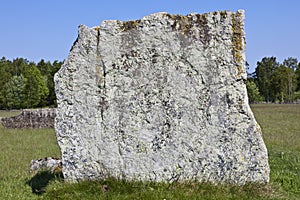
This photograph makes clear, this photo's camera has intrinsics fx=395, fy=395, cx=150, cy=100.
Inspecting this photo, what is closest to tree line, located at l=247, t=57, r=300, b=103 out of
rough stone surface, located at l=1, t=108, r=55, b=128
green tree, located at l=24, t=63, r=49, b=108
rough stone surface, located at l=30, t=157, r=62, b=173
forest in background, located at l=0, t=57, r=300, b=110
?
forest in background, located at l=0, t=57, r=300, b=110

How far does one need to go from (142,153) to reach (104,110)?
1.11 m

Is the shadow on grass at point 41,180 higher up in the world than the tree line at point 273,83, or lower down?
lower down

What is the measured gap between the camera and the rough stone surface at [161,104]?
741cm

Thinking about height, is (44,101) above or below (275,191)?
above

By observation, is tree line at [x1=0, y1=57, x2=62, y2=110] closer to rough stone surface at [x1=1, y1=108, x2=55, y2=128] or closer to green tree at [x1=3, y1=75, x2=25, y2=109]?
green tree at [x1=3, y1=75, x2=25, y2=109]

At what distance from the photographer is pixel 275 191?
7465 millimetres

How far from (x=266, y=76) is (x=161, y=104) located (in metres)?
106

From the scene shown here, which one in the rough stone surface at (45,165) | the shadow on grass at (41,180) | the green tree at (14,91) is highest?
the green tree at (14,91)

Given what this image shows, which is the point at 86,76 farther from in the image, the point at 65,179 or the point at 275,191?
the point at 275,191

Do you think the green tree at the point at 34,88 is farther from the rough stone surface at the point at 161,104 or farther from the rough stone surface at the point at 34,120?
the rough stone surface at the point at 161,104

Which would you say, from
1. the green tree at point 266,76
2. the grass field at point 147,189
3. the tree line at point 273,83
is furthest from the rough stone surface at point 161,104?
the green tree at point 266,76

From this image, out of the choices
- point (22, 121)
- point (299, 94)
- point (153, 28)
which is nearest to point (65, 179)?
→ point (153, 28)

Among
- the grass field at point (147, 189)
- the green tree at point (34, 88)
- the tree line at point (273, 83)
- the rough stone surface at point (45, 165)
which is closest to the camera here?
the grass field at point (147, 189)

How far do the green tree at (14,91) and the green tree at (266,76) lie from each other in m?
62.3
